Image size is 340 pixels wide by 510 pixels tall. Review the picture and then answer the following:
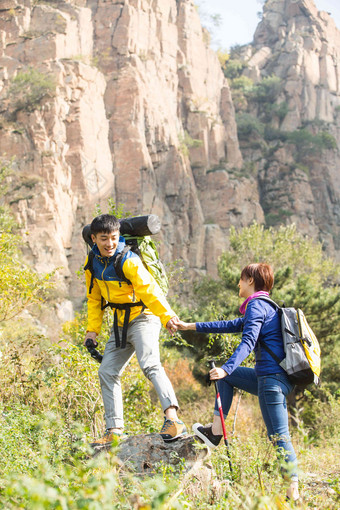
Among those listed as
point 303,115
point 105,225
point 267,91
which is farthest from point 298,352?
point 267,91

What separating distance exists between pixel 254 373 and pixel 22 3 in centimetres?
3328

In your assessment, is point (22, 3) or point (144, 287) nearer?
point (144, 287)

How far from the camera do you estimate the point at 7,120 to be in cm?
2756

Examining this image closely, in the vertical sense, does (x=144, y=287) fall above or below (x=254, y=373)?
above

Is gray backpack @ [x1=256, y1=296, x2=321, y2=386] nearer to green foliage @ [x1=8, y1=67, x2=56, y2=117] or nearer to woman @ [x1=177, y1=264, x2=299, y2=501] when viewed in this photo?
woman @ [x1=177, y1=264, x2=299, y2=501]

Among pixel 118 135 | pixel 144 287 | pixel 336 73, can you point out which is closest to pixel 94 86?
pixel 118 135

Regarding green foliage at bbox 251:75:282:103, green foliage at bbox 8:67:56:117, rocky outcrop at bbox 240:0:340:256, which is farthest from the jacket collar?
green foliage at bbox 251:75:282:103

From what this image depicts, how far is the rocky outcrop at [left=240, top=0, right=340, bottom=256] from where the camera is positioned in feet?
142

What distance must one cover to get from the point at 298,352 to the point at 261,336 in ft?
0.93

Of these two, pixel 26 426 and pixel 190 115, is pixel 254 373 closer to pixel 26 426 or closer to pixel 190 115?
pixel 26 426

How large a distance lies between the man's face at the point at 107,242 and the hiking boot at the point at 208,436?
150cm

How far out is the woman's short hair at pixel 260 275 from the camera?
145 inches

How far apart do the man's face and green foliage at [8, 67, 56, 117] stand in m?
25.6

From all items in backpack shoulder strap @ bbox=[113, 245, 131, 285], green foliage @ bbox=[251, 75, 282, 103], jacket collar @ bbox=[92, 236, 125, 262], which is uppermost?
green foliage @ bbox=[251, 75, 282, 103]
